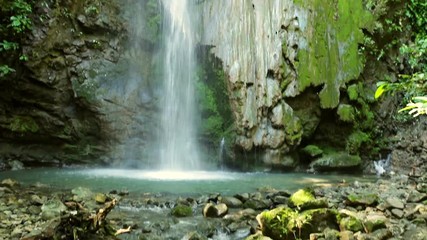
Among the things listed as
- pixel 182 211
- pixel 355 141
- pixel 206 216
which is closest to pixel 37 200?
pixel 182 211

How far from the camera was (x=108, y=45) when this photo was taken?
1198 cm

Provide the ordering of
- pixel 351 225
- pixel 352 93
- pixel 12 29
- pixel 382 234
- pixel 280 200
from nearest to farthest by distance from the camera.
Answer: pixel 382 234 < pixel 351 225 < pixel 280 200 < pixel 12 29 < pixel 352 93

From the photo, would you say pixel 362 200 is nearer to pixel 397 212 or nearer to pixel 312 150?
pixel 397 212

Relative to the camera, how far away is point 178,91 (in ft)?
→ 40.0

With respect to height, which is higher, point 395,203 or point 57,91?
point 57,91

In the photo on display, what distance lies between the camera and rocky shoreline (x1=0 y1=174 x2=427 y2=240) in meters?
4.36

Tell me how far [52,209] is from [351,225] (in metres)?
3.86

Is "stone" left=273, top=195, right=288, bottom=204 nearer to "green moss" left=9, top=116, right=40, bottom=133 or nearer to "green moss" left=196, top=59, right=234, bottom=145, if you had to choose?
"green moss" left=196, top=59, right=234, bottom=145

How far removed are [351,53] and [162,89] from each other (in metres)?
5.89

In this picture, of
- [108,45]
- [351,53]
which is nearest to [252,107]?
[351,53]

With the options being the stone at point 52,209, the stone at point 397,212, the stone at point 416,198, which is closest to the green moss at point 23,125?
the stone at point 52,209

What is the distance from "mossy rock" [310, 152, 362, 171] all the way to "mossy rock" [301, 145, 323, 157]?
18 cm

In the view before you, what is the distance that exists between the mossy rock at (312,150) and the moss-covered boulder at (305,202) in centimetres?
564

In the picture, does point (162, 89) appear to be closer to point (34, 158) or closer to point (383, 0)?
point (34, 158)
